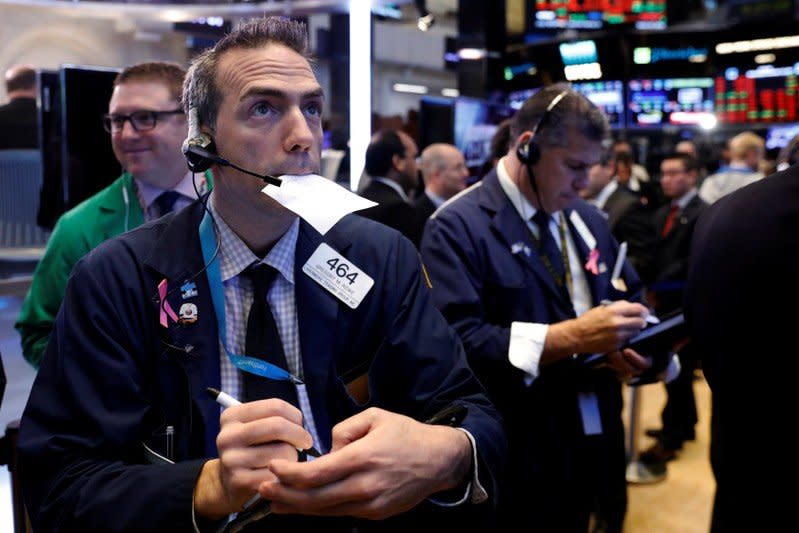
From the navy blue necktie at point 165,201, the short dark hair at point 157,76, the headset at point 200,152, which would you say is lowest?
the navy blue necktie at point 165,201

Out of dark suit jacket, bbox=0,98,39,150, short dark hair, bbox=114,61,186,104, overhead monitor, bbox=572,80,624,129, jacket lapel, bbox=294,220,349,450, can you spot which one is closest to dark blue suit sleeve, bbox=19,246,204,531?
jacket lapel, bbox=294,220,349,450

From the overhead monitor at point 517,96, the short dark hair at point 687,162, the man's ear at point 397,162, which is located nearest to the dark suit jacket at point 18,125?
the man's ear at point 397,162

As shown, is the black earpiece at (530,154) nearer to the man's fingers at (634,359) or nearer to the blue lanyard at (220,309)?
the man's fingers at (634,359)

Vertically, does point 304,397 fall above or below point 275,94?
below

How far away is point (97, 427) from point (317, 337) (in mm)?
375

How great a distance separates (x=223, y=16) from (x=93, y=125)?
3.62 feet

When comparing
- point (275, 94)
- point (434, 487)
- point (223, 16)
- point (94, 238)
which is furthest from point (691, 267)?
point (223, 16)

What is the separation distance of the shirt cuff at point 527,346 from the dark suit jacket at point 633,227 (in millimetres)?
3287

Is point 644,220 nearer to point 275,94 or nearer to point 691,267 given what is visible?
point 691,267

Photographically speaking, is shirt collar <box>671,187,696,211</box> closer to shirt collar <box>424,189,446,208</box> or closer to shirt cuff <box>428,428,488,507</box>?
shirt collar <box>424,189,446,208</box>

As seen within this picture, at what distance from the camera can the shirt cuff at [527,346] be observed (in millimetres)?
2238

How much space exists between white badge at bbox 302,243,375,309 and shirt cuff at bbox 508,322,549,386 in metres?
0.93

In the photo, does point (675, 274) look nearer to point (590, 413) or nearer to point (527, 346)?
point (590, 413)

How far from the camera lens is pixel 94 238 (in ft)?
7.27
